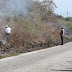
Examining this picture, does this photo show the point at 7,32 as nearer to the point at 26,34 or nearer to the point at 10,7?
the point at 26,34

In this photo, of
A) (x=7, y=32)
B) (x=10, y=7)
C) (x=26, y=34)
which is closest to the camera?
(x=7, y=32)

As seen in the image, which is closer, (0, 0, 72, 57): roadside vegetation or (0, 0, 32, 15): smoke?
(0, 0, 72, 57): roadside vegetation

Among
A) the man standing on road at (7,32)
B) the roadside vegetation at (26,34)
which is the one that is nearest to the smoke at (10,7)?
the roadside vegetation at (26,34)

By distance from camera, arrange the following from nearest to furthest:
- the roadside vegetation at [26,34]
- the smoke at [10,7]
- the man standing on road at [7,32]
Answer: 1. the roadside vegetation at [26,34]
2. the man standing on road at [7,32]
3. the smoke at [10,7]

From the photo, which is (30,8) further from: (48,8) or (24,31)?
(24,31)

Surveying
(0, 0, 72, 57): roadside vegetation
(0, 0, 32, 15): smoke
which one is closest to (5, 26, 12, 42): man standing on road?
(0, 0, 72, 57): roadside vegetation

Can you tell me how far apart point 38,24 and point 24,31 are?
18.6ft

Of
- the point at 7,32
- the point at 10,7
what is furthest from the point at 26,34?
the point at 10,7

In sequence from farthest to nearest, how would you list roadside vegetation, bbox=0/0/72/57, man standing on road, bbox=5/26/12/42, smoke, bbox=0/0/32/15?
smoke, bbox=0/0/32/15 → man standing on road, bbox=5/26/12/42 → roadside vegetation, bbox=0/0/72/57

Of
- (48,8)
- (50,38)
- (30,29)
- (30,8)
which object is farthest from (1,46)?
(48,8)

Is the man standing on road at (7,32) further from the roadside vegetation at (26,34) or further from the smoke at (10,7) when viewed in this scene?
the smoke at (10,7)

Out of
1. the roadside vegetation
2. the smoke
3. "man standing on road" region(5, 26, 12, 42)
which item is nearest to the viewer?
the roadside vegetation

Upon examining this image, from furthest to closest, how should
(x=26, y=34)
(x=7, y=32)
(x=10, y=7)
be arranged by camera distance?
(x=10, y=7) < (x=26, y=34) < (x=7, y=32)

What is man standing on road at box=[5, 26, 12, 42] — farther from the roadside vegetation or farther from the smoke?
the smoke
